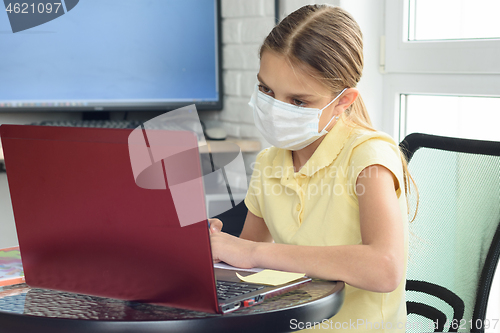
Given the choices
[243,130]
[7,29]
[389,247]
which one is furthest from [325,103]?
[7,29]

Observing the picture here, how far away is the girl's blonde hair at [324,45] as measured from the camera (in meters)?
0.91

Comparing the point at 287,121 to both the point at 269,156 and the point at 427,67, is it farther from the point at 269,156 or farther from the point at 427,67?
the point at 427,67

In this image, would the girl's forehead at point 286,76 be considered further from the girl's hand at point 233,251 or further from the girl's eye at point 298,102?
the girl's hand at point 233,251

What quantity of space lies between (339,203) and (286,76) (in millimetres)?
244

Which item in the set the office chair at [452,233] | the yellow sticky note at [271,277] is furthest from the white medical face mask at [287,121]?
the yellow sticky note at [271,277]

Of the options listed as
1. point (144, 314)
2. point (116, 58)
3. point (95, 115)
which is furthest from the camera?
point (95, 115)

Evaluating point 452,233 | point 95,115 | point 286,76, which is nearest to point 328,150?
point 286,76

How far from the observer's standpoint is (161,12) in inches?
74.5

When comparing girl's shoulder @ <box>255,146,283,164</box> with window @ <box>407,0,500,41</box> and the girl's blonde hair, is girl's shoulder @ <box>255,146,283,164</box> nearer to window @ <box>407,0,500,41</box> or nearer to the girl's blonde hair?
the girl's blonde hair

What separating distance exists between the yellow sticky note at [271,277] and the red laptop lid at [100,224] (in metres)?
0.12

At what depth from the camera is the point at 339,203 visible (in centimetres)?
89

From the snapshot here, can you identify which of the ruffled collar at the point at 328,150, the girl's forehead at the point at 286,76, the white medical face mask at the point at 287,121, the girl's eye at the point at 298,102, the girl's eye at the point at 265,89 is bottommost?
the ruffled collar at the point at 328,150

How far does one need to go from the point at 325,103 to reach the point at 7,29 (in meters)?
1.32

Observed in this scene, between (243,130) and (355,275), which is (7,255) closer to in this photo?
(355,275)
